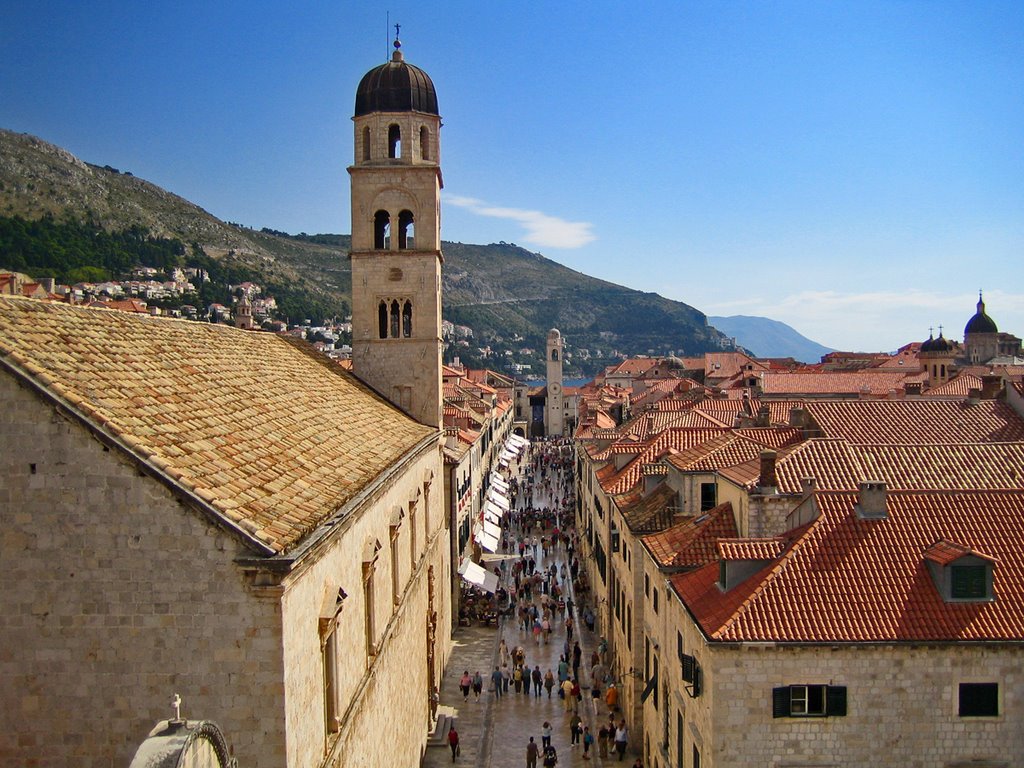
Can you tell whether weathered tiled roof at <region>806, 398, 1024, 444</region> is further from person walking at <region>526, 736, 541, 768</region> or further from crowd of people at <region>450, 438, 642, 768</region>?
→ person walking at <region>526, 736, 541, 768</region>

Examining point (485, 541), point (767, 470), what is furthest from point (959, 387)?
point (767, 470)

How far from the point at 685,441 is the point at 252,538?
89.2ft

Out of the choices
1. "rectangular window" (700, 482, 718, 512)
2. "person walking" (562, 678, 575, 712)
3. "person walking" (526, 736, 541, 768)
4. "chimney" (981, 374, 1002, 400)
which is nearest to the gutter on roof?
"person walking" (526, 736, 541, 768)

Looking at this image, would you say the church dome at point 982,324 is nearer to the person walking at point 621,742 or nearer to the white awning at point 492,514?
the white awning at point 492,514

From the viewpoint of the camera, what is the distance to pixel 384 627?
61.2 ft

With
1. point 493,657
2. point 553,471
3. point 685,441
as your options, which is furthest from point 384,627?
point 553,471

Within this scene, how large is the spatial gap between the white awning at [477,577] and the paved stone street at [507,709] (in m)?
1.71

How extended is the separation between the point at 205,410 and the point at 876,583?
40.4 feet

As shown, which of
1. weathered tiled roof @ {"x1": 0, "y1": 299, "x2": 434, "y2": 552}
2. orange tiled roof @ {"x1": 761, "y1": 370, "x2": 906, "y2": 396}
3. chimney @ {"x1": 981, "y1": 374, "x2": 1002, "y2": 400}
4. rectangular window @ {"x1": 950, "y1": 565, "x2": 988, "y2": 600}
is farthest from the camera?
orange tiled roof @ {"x1": 761, "y1": 370, "x2": 906, "y2": 396}

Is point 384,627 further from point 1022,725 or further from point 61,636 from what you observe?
point 1022,725

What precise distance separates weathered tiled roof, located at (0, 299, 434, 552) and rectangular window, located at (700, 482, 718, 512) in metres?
10.2

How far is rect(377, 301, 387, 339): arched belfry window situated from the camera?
32469 mm

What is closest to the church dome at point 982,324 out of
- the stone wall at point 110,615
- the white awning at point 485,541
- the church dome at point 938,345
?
the church dome at point 938,345

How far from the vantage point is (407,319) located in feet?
108
